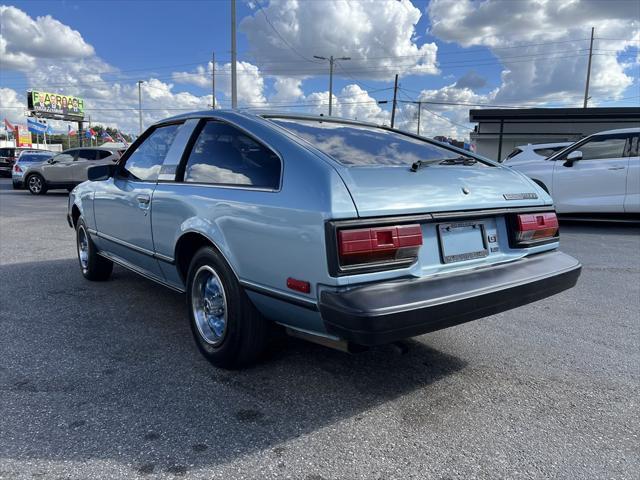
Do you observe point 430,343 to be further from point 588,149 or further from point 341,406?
point 588,149

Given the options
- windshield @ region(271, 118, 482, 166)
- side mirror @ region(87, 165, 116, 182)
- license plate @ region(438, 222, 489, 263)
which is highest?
windshield @ region(271, 118, 482, 166)

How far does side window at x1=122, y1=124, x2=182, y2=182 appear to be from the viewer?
12.4 ft

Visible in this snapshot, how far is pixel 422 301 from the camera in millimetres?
2363

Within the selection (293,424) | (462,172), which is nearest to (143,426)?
→ (293,424)

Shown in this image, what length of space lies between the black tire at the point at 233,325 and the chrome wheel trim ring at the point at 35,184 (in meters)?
16.9

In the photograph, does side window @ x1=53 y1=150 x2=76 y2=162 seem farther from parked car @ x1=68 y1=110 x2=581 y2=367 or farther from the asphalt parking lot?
parked car @ x1=68 y1=110 x2=581 y2=367

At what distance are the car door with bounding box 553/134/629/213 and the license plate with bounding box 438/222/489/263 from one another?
698cm

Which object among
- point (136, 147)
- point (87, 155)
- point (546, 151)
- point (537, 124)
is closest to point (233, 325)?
point (136, 147)

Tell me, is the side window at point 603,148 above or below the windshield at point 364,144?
above

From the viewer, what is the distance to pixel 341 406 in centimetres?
266

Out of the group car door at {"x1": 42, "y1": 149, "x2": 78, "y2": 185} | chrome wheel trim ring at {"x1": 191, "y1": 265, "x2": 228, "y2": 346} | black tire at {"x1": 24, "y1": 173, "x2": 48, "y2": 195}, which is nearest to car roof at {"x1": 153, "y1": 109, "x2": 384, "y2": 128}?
chrome wheel trim ring at {"x1": 191, "y1": 265, "x2": 228, "y2": 346}

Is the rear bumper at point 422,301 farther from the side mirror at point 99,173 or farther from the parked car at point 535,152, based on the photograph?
the parked car at point 535,152

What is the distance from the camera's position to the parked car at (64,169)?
17312mm

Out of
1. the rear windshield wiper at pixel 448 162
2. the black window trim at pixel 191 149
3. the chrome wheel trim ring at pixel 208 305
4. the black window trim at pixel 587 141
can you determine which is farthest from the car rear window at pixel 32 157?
the rear windshield wiper at pixel 448 162
